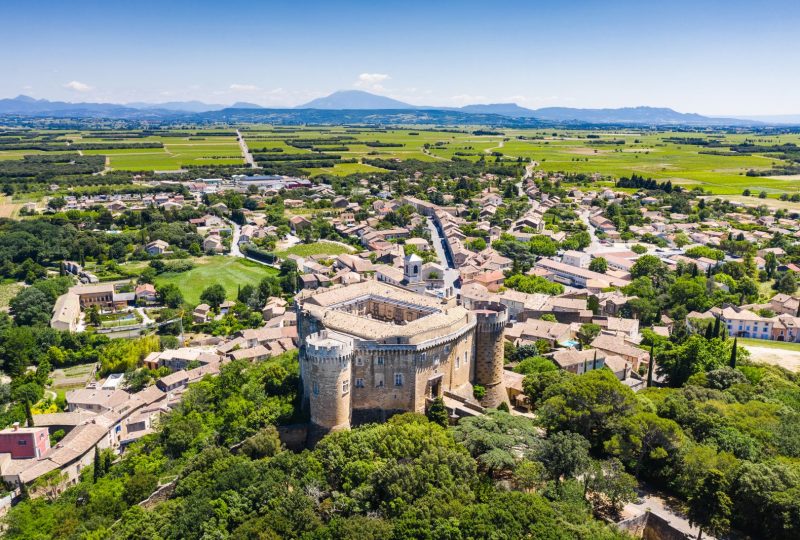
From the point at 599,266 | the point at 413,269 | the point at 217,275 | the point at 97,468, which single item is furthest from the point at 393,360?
the point at 217,275

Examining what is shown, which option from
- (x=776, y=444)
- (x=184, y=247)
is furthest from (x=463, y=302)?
(x=184, y=247)

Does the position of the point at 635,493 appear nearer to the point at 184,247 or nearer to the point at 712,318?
the point at 712,318

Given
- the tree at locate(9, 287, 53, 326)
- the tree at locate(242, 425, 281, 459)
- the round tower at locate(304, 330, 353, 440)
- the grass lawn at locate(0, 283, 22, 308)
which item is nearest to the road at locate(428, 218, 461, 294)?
the round tower at locate(304, 330, 353, 440)

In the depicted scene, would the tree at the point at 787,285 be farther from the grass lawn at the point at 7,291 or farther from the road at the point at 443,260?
the grass lawn at the point at 7,291

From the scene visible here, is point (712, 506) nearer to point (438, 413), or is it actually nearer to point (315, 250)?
point (438, 413)

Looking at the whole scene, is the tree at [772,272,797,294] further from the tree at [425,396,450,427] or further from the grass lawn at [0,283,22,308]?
the grass lawn at [0,283,22,308]

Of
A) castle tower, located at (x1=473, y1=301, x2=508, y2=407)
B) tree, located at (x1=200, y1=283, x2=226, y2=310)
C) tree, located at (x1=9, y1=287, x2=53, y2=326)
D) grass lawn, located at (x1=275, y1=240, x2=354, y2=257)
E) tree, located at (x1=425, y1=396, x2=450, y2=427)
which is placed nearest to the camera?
tree, located at (x1=425, y1=396, x2=450, y2=427)

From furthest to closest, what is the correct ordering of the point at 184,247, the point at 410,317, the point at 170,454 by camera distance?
→ 1. the point at 184,247
2. the point at 410,317
3. the point at 170,454

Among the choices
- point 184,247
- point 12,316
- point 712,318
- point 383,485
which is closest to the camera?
point 383,485
